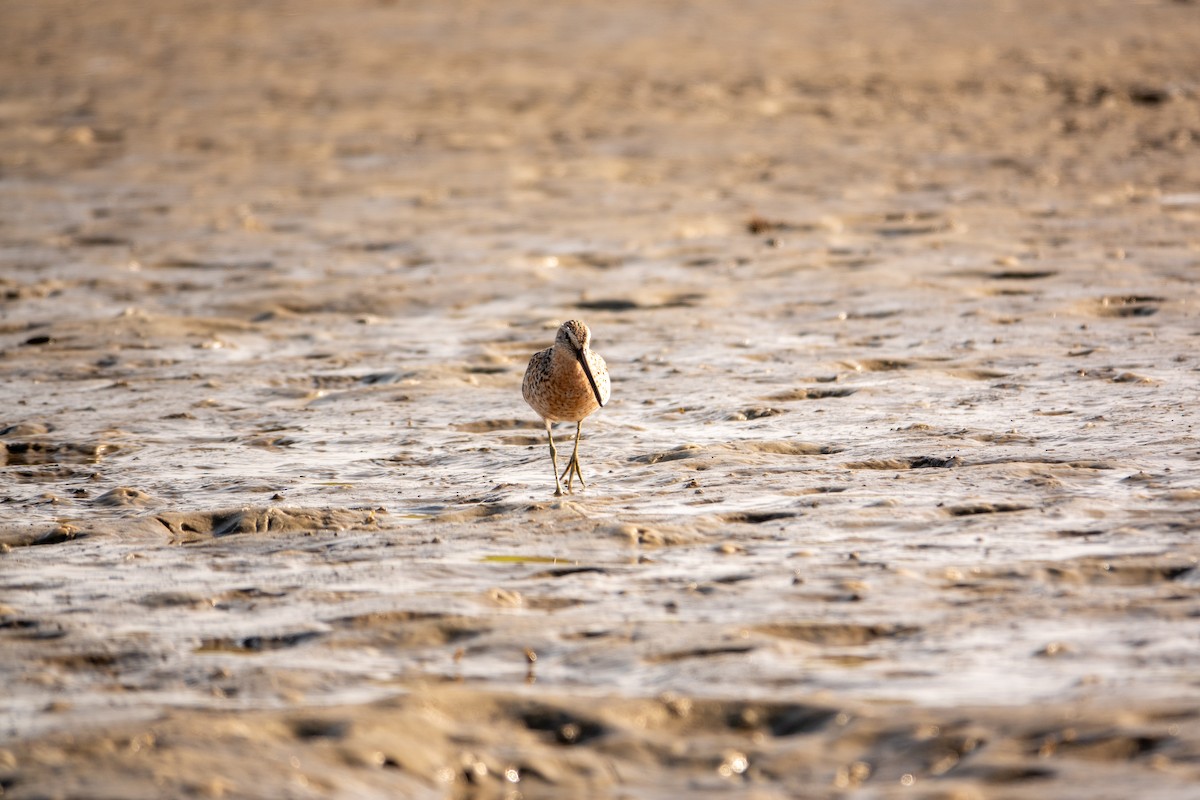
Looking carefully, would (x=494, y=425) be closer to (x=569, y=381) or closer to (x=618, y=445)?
(x=618, y=445)

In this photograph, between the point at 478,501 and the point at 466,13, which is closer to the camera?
the point at 478,501

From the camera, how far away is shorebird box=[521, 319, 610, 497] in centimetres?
830

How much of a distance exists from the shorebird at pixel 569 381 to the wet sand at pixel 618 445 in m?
0.35

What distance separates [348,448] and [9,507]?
188cm

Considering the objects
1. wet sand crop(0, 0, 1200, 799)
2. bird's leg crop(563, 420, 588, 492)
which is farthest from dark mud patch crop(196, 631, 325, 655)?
bird's leg crop(563, 420, 588, 492)

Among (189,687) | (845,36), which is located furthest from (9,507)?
(845,36)

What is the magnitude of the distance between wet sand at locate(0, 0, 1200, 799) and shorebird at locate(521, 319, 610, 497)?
1.14ft

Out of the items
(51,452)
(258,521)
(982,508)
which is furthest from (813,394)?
(51,452)

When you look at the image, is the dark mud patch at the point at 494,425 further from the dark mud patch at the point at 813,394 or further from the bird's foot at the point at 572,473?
the dark mud patch at the point at 813,394

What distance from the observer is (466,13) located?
28531 millimetres

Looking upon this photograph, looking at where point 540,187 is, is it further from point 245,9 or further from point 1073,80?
point 245,9

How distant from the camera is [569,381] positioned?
828 cm

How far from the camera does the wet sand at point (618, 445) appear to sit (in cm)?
504

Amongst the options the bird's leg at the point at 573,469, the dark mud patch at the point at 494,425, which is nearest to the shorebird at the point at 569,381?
the bird's leg at the point at 573,469
